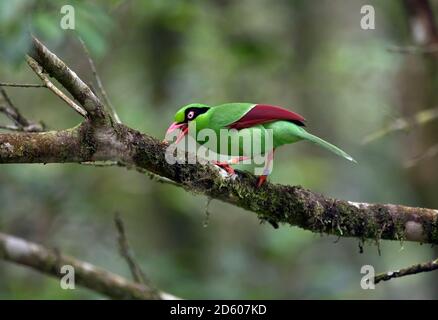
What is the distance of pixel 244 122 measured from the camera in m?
3.79

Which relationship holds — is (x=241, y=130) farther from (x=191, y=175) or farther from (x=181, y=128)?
(x=191, y=175)

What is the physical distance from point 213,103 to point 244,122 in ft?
19.1

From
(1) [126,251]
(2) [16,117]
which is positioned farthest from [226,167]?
(2) [16,117]

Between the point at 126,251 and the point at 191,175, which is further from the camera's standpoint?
the point at 126,251

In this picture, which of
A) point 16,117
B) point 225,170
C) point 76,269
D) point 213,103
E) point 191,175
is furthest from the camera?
point 213,103

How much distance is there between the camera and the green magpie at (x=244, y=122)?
149 inches

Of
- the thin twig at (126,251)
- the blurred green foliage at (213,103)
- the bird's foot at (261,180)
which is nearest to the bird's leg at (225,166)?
the bird's foot at (261,180)

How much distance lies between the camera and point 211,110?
385 cm

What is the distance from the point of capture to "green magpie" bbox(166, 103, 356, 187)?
149 inches

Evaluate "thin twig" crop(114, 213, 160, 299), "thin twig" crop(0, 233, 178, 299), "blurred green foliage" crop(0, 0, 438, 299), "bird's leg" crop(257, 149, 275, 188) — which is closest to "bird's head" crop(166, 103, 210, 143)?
"bird's leg" crop(257, 149, 275, 188)

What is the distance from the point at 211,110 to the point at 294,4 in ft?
19.9

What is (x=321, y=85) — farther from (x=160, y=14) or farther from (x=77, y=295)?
(x=77, y=295)

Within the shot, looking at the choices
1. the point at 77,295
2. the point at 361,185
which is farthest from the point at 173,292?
the point at 361,185

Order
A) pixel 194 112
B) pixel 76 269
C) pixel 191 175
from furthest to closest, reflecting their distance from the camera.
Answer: pixel 76 269
pixel 194 112
pixel 191 175
